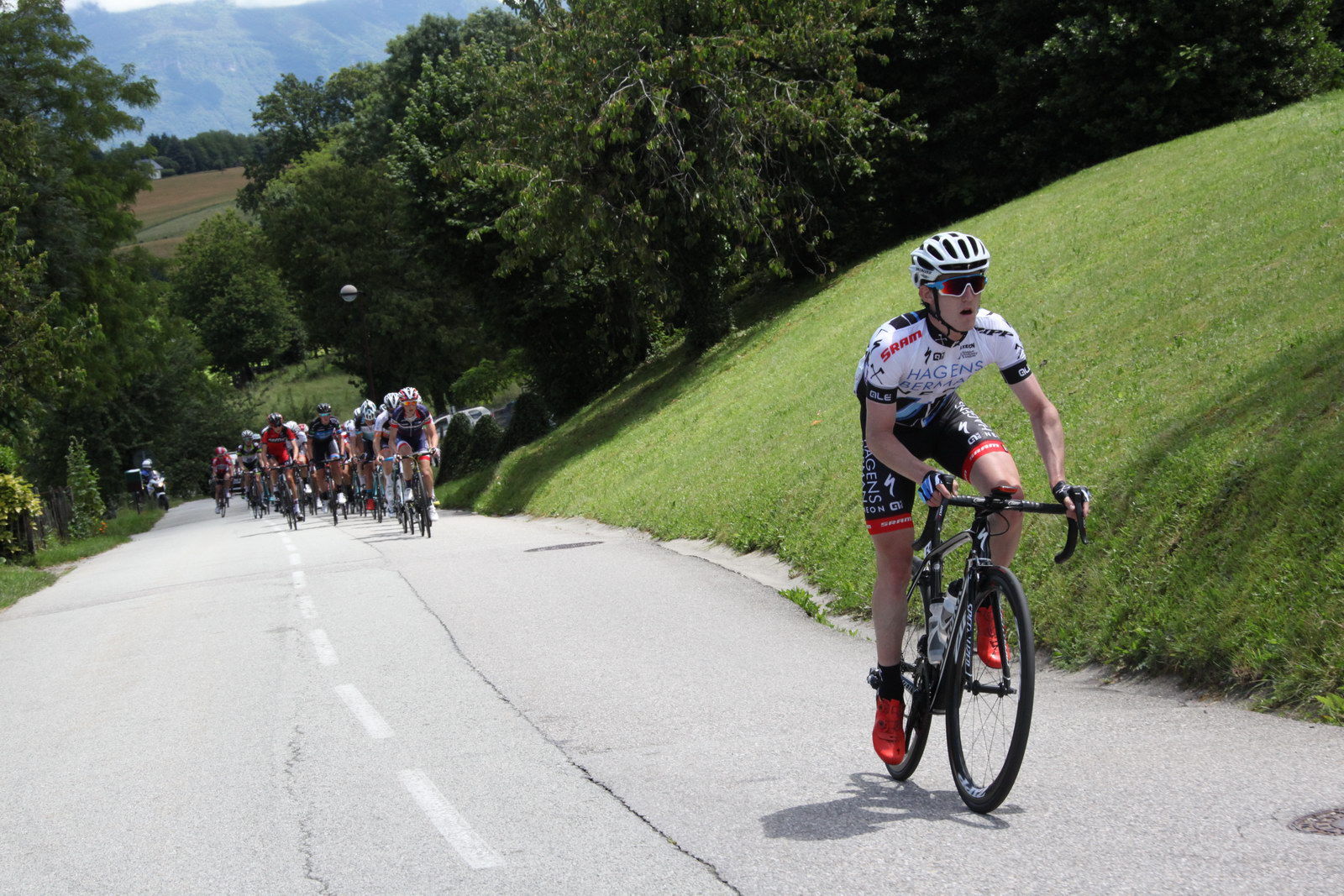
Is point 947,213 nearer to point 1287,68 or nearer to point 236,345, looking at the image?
point 1287,68

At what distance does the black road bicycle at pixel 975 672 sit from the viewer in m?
4.49

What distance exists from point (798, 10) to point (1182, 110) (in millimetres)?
Answer: 8849

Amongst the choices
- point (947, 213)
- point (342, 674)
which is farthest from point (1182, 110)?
point (342, 674)

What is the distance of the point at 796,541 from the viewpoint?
482 inches

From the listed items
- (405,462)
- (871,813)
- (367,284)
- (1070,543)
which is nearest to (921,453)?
(1070,543)

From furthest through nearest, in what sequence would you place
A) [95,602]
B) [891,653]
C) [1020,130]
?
[1020,130], [95,602], [891,653]

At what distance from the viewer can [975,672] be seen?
502 cm

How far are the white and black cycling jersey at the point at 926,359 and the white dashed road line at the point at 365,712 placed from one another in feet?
11.6

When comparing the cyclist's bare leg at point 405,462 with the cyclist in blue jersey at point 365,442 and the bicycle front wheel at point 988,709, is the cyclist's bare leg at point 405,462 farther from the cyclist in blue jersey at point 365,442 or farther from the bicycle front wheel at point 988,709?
the bicycle front wheel at point 988,709

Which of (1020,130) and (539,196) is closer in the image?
(539,196)

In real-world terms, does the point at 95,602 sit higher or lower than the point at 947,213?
lower

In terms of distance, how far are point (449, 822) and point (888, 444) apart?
2.42 meters

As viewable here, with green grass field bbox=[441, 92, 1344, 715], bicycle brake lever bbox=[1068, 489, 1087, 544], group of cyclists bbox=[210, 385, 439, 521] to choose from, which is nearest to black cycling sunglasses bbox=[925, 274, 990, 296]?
bicycle brake lever bbox=[1068, 489, 1087, 544]

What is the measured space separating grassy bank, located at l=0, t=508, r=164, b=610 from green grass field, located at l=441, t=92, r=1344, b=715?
8313 millimetres
